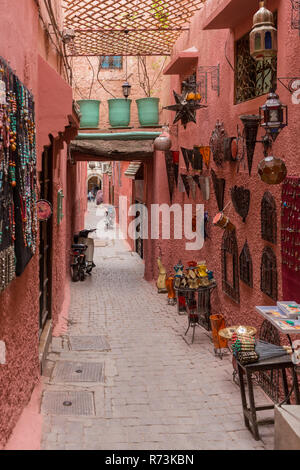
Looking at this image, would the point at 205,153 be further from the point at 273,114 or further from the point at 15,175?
the point at 15,175

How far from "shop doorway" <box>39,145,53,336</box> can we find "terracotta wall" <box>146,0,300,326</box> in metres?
2.61

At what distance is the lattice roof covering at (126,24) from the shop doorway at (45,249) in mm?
3064

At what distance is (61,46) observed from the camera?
7734 millimetres

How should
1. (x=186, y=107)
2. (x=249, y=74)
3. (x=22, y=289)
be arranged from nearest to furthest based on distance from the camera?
(x=22, y=289) < (x=249, y=74) < (x=186, y=107)

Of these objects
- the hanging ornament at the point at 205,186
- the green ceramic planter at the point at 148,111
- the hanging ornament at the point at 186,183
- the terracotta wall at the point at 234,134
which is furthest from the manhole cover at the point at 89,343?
the green ceramic planter at the point at 148,111

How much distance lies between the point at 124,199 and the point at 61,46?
1574cm

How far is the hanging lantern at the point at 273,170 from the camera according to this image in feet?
14.7

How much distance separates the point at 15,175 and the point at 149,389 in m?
3.01

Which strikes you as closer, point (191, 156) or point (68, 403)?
point (68, 403)

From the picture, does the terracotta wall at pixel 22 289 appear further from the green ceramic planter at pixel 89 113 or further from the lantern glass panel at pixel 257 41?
the green ceramic planter at pixel 89 113

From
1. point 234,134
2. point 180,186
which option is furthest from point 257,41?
point 180,186

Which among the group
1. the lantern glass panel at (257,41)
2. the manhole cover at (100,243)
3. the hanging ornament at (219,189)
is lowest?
the manhole cover at (100,243)

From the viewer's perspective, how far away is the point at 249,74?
19.9ft
